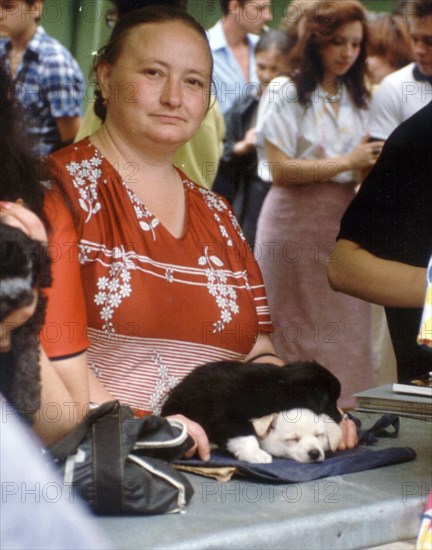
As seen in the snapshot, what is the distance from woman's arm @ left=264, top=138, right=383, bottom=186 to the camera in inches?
112

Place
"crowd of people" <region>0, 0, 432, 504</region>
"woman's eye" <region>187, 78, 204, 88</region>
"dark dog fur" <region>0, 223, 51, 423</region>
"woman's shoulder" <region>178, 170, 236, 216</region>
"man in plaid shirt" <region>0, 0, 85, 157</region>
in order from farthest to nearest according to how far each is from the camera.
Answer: "man in plaid shirt" <region>0, 0, 85, 157</region> < "woman's shoulder" <region>178, 170, 236, 216</region> < "woman's eye" <region>187, 78, 204, 88</region> < "crowd of people" <region>0, 0, 432, 504</region> < "dark dog fur" <region>0, 223, 51, 423</region>

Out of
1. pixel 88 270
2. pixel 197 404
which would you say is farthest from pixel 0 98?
pixel 197 404

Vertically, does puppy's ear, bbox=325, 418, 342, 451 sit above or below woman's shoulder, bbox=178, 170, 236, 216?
below

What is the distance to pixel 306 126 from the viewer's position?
2875mm

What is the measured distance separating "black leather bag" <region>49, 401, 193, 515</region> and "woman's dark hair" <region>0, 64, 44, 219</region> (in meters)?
0.31

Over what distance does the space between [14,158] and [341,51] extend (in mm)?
1695

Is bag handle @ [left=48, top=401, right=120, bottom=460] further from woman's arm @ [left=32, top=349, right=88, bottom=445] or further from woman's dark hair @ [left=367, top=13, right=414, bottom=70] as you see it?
woman's dark hair @ [left=367, top=13, right=414, bottom=70]

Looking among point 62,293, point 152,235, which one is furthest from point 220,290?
point 62,293

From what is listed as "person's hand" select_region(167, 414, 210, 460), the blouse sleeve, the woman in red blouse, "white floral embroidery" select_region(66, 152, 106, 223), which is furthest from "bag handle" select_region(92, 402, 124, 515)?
"white floral embroidery" select_region(66, 152, 106, 223)

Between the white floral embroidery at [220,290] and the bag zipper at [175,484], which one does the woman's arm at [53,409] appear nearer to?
the bag zipper at [175,484]

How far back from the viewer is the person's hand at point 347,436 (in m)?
1.78

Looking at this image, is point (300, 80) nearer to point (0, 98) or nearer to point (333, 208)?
point (333, 208)

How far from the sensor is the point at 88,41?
7.74ft

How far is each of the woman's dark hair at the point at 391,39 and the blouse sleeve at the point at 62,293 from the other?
159 cm
